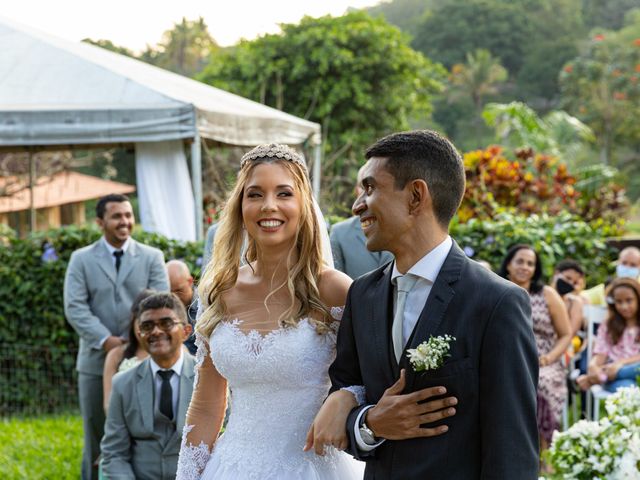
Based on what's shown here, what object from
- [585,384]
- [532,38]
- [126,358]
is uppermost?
[532,38]

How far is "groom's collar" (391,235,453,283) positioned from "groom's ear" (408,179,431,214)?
0.41ft

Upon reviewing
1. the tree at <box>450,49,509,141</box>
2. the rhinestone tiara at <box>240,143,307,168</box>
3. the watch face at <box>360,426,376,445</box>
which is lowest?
the watch face at <box>360,426,376,445</box>

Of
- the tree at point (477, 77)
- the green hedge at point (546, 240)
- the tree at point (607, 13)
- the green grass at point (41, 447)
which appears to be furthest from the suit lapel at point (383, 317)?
the tree at point (607, 13)

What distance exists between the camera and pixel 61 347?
899 cm

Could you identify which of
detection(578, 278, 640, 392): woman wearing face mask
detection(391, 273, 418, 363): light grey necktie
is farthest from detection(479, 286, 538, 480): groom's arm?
detection(578, 278, 640, 392): woman wearing face mask

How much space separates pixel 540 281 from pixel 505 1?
64.7 metres

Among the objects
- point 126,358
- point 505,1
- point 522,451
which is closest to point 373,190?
point 522,451

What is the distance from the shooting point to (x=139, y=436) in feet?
16.1

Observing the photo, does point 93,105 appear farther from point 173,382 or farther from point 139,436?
point 139,436

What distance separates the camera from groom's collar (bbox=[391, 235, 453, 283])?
2400mm

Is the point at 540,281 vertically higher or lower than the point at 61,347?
higher

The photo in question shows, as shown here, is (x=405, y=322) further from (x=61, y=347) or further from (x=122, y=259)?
(x=61, y=347)

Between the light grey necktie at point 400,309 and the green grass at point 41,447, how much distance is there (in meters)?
5.22

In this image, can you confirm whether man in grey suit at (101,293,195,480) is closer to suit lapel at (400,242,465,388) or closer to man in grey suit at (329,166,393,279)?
man in grey suit at (329,166,393,279)
